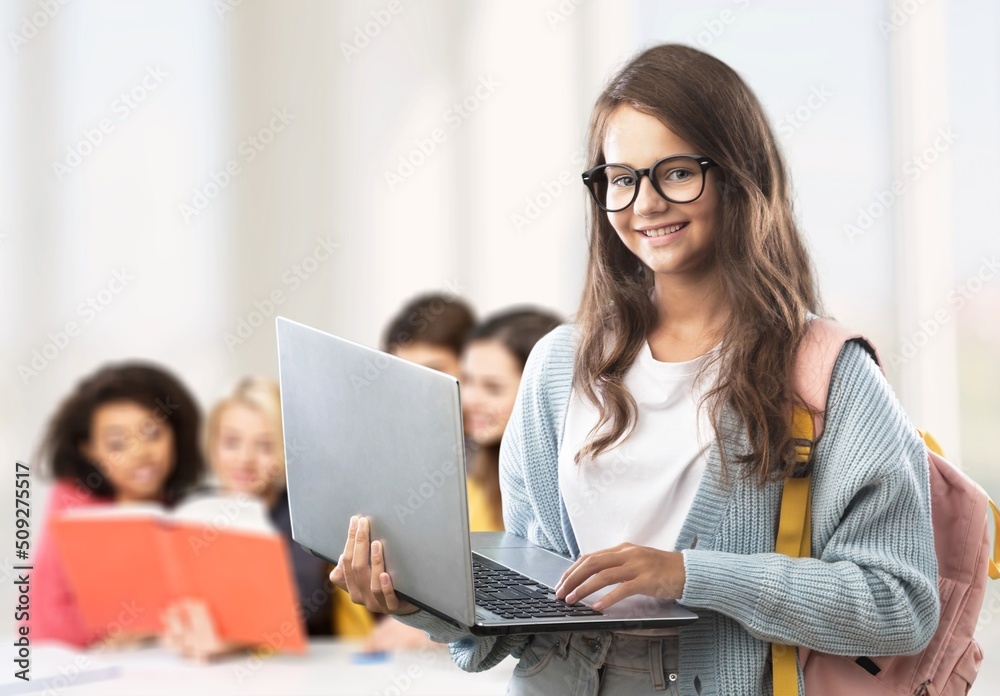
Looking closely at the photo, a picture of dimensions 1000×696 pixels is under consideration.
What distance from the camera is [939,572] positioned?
1200 mm

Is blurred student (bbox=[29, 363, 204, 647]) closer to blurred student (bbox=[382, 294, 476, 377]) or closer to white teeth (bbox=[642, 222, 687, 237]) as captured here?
blurred student (bbox=[382, 294, 476, 377])

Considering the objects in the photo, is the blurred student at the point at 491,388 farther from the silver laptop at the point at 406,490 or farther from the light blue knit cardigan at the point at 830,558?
the light blue knit cardigan at the point at 830,558

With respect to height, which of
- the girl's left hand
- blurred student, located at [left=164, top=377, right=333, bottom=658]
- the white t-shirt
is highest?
the white t-shirt

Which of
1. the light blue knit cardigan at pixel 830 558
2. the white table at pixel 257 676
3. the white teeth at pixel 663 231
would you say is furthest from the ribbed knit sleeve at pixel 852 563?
the white table at pixel 257 676

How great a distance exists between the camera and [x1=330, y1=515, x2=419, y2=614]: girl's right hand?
1.16 m

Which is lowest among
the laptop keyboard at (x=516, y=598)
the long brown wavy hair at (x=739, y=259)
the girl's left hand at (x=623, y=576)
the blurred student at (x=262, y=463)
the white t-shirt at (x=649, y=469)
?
the blurred student at (x=262, y=463)

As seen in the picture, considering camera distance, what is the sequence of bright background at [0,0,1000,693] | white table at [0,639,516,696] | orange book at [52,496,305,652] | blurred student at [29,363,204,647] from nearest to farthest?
white table at [0,639,516,696], orange book at [52,496,305,652], bright background at [0,0,1000,693], blurred student at [29,363,204,647]

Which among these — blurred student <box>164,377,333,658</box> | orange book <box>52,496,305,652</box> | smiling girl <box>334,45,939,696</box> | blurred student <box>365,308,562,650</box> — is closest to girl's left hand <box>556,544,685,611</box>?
smiling girl <box>334,45,939,696</box>

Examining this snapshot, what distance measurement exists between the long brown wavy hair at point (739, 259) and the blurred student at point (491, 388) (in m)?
1.61

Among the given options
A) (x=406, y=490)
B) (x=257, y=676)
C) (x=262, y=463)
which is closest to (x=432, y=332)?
(x=262, y=463)

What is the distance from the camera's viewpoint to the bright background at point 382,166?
309 cm

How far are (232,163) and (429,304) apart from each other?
65.9 inches

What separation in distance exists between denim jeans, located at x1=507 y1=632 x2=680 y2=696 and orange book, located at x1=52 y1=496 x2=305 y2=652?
149 cm

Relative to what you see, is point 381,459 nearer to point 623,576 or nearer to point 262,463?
point 623,576
